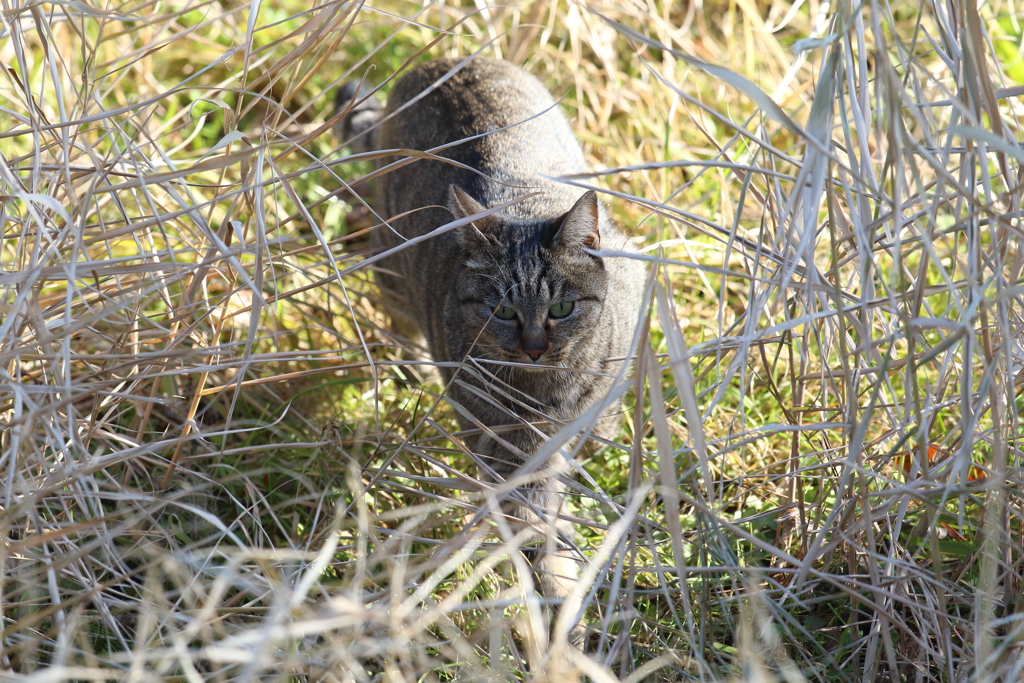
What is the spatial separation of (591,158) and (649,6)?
2.70ft

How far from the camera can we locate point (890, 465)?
2012 millimetres

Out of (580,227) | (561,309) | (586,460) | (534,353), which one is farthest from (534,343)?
(586,460)

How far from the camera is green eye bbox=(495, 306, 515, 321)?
2.10 m

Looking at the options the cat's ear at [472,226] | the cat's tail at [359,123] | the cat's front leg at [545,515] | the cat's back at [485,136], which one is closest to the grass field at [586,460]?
the cat's front leg at [545,515]

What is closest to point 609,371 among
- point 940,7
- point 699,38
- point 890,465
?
point 890,465

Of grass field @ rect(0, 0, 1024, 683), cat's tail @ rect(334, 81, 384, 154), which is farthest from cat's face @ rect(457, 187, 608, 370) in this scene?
cat's tail @ rect(334, 81, 384, 154)

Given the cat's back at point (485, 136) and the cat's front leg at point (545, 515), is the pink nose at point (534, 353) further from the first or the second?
the cat's back at point (485, 136)

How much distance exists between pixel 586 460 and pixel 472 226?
0.81m

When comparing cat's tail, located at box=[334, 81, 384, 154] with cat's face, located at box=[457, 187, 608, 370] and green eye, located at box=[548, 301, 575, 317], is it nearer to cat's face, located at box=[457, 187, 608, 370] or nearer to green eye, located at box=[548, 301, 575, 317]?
cat's face, located at box=[457, 187, 608, 370]

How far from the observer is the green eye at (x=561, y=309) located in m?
2.09

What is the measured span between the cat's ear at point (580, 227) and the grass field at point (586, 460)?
174mm

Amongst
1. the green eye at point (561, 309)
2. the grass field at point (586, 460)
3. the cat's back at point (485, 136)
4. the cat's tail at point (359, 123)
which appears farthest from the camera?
the cat's tail at point (359, 123)

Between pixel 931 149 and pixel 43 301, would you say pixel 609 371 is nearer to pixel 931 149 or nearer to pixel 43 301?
pixel 931 149

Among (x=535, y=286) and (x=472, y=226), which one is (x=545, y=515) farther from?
(x=472, y=226)
